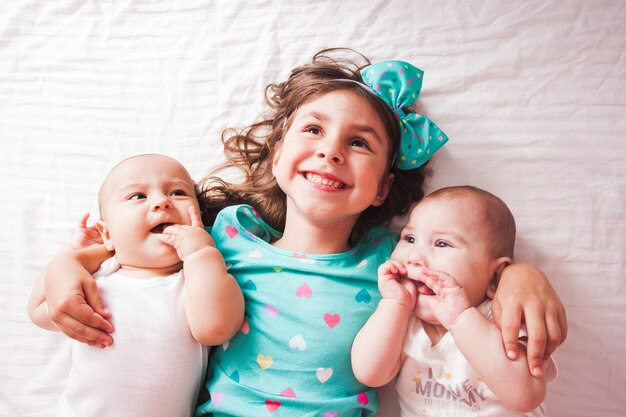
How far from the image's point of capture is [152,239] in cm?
121

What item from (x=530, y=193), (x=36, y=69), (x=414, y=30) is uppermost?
(x=414, y=30)

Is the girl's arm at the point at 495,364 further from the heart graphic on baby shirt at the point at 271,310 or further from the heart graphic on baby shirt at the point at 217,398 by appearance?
the heart graphic on baby shirt at the point at 217,398

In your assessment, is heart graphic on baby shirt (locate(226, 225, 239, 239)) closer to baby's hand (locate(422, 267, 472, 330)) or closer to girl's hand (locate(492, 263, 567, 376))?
baby's hand (locate(422, 267, 472, 330))

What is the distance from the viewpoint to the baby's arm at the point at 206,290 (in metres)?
1.14

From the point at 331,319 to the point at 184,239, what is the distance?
0.37 meters

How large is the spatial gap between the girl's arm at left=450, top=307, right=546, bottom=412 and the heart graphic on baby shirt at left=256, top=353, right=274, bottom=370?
1.34 ft

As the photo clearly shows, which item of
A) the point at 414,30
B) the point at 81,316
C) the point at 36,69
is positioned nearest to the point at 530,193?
the point at 414,30

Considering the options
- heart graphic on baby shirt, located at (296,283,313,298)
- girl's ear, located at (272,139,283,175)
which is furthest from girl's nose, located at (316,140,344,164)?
heart graphic on baby shirt, located at (296,283,313,298)

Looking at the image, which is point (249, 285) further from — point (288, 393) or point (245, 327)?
point (288, 393)

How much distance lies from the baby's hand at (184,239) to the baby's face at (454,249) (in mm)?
452

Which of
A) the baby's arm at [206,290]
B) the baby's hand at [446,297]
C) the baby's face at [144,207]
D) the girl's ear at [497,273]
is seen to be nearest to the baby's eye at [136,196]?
the baby's face at [144,207]

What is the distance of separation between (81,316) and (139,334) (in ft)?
Result: 0.40

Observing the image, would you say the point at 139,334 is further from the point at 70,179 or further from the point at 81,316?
the point at 70,179

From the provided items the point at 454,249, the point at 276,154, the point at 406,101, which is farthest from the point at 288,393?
the point at 406,101
